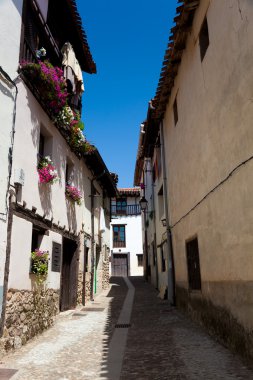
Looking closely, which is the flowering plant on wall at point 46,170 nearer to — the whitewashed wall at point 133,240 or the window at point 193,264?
the window at point 193,264

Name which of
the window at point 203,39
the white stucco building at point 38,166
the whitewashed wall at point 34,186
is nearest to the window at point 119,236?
the white stucco building at point 38,166

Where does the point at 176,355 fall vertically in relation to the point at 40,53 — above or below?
below

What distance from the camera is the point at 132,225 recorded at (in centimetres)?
3036

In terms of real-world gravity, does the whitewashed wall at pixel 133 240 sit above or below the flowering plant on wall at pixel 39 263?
above

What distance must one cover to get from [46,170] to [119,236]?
23611 mm

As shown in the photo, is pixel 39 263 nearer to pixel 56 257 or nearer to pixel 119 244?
pixel 56 257

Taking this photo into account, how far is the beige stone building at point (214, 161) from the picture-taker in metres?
4.58

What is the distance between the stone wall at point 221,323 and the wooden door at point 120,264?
2211 cm

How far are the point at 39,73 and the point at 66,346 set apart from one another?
17.2ft

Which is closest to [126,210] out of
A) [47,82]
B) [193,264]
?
[193,264]

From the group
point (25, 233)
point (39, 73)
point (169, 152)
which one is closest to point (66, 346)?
point (25, 233)

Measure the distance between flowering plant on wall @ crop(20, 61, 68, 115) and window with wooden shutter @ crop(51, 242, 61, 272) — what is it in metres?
3.31

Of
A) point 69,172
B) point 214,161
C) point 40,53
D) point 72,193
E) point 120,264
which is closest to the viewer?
point 214,161

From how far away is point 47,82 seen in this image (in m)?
7.14
